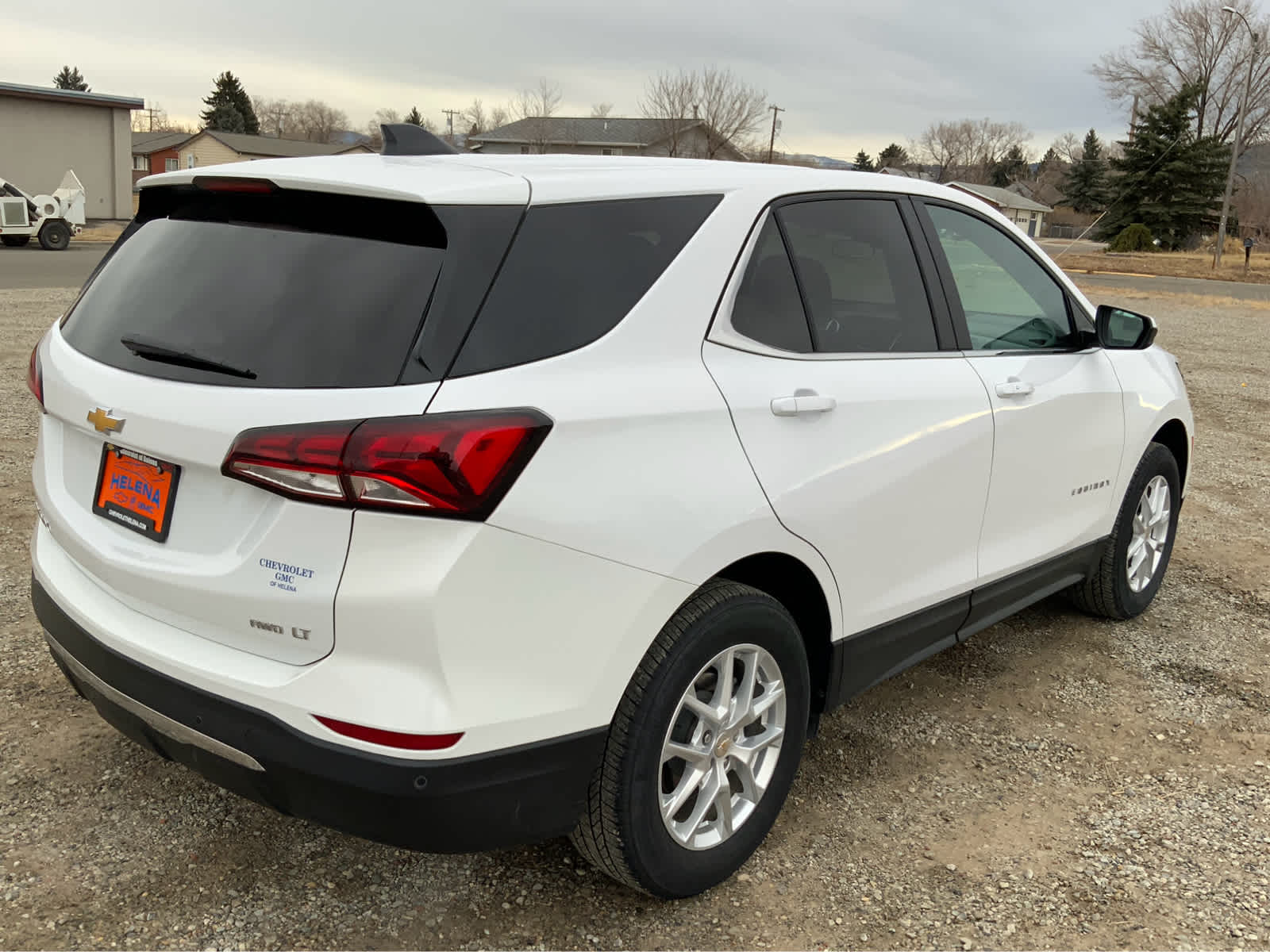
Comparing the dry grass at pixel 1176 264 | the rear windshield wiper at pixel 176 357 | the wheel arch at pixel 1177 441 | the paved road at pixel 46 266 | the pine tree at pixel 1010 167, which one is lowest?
the paved road at pixel 46 266

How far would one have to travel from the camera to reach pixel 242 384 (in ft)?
6.89

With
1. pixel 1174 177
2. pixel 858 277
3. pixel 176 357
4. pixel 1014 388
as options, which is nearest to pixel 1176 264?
pixel 1174 177

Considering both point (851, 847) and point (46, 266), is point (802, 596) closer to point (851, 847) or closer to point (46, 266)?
point (851, 847)

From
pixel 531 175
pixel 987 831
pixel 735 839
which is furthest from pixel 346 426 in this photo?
pixel 987 831

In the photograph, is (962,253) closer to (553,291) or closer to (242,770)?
(553,291)

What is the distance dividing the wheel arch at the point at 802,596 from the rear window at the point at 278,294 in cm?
100

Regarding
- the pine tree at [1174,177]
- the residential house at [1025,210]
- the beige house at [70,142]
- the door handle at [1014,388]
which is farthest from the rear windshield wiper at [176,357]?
the residential house at [1025,210]

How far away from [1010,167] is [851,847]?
10584cm

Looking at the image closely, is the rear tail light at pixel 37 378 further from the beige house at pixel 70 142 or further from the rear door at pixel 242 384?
the beige house at pixel 70 142

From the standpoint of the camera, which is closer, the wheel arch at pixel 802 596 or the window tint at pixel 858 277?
the wheel arch at pixel 802 596

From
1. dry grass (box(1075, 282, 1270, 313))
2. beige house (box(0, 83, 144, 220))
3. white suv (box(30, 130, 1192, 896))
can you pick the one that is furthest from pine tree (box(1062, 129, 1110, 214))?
white suv (box(30, 130, 1192, 896))

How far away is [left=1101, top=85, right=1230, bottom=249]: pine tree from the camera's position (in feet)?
181

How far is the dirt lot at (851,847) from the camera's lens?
100 inches

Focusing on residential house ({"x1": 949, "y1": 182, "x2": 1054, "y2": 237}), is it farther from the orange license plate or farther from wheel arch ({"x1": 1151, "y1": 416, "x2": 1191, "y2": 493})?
the orange license plate
